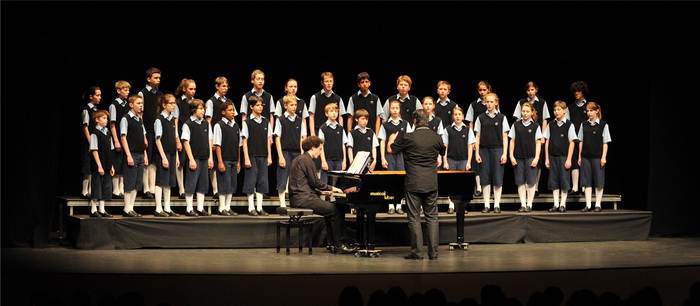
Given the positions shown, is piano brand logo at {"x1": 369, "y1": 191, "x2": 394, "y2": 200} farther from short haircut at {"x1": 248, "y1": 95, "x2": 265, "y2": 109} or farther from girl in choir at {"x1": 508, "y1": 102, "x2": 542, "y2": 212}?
girl in choir at {"x1": 508, "y1": 102, "x2": 542, "y2": 212}

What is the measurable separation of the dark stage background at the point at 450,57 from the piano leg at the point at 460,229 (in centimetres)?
305

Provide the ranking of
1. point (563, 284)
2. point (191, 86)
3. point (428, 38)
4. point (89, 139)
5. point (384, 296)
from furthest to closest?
point (428, 38)
point (191, 86)
point (89, 139)
point (563, 284)
point (384, 296)

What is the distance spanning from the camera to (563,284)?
6871mm

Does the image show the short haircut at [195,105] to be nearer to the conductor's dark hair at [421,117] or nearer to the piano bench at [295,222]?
the piano bench at [295,222]

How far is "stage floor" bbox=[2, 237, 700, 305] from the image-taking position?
6723 mm

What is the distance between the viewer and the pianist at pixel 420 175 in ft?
26.5

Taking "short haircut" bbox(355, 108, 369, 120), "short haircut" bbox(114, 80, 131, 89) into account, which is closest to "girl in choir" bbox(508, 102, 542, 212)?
"short haircut" bbox(355, 108, 369, 120)

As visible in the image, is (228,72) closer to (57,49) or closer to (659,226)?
(57,49)

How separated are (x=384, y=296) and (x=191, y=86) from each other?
6.05 meters

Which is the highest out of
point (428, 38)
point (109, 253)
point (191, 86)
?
point (428, 38)

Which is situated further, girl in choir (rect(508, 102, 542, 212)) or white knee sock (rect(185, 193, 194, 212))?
girl in choir (rect(508, 102, 542, 212))

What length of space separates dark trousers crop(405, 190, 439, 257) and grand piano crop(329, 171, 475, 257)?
228 mm

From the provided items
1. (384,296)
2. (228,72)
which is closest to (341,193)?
(228,72)

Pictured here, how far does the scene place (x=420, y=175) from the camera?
8070 mm
